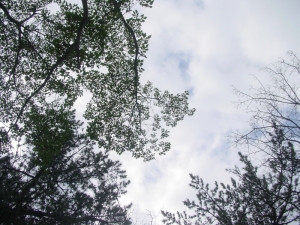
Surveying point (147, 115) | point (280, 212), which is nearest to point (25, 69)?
point (147, 115)

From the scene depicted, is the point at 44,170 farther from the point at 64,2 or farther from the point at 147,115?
the point at 64,2

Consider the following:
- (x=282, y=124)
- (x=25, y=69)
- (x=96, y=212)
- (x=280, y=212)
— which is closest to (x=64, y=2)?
(x=25, y=69)

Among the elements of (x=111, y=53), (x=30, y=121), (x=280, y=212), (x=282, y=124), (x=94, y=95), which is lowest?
(x=280, y=212)

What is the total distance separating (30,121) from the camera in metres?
7.00

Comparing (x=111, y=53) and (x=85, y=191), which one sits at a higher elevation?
(x=111, y=53)

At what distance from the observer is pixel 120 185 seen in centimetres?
1016

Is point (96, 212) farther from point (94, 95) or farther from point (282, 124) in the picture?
point (282, 124)

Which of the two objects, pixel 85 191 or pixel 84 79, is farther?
pixel 85 191

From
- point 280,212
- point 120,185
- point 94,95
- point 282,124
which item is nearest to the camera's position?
point 282,124

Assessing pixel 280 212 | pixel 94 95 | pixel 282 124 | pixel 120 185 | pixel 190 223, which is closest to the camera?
pixel 282 124

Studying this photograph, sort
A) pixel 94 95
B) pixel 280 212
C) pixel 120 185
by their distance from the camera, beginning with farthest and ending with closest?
pixel 120 185 < pixel 94 95 < pixel 280 212

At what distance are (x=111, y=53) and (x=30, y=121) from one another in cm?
341

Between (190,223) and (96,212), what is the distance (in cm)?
380

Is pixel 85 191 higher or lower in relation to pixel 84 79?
lower
